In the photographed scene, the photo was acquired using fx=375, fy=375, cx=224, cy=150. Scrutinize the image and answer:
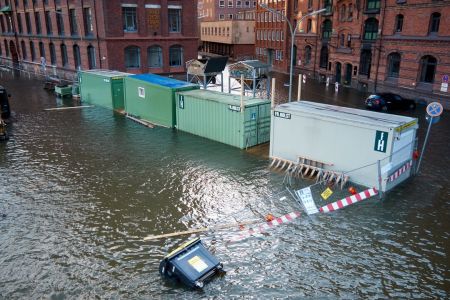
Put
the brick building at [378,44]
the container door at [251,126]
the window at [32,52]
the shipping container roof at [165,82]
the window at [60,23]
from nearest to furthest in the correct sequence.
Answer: the container door at [251,126]
the shipping container roof at [165,82]
the brick building at [378,44]
the window at [60,23]
the window at [32,52]

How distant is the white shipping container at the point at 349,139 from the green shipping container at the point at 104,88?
1683 centimetres

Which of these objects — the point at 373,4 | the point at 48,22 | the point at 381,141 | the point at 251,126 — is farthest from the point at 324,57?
the point at 381,141

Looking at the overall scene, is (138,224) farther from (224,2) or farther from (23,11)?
(224,2)

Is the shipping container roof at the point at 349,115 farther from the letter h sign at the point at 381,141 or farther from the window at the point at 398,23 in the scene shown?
the window at the point at 398,23

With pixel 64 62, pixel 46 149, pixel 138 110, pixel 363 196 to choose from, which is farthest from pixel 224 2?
pixel 363 196

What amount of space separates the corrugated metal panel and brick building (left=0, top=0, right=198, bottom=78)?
820cm

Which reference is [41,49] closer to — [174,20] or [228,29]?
[174,20]

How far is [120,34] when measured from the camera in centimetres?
4041

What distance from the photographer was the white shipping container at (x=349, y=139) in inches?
595

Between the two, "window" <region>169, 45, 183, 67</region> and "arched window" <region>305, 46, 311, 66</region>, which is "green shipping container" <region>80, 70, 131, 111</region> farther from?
"arched window" <region>305, 46, 311, 66</region>

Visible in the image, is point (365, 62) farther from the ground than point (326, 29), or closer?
closer

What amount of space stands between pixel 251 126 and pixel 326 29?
1326 inches

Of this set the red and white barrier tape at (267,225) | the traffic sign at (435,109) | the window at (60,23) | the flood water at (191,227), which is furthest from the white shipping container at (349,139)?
the window at (60,23)

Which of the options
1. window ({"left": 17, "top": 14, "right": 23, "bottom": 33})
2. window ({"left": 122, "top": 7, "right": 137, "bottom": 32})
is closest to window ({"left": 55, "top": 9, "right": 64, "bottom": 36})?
window ({"left": 122, "top": 7, "right": 137, "bottom": 32})
